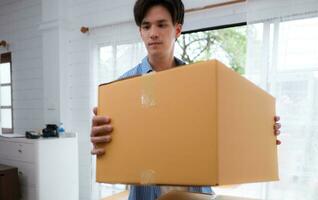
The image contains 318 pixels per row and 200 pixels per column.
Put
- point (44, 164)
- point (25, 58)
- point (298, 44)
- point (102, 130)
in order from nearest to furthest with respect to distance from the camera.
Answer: point (102, 130) < point (298, 44) < point (44, 164) < point (25, 58)

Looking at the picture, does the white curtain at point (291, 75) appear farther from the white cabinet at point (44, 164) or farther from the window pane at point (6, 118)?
the window pane at point (6, 118)

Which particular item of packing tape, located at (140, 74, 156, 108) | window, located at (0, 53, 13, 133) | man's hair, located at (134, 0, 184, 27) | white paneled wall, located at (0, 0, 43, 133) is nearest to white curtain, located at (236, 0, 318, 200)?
man's hair, located at (134, 0, 184, 27)

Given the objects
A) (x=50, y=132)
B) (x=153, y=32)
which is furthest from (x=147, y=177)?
(x=50, y=132)

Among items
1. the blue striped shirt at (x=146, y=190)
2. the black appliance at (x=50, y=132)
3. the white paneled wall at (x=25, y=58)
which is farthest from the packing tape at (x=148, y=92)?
the white paneled wall at (x=25, y=58)

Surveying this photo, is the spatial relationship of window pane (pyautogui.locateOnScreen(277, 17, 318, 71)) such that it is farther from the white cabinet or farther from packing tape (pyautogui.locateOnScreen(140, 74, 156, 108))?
the white cabinet

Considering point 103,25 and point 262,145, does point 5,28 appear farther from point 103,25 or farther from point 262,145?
point 262,145

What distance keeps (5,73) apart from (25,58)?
21.6 inches

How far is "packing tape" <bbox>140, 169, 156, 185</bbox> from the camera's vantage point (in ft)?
1.89

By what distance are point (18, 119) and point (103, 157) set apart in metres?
3.48

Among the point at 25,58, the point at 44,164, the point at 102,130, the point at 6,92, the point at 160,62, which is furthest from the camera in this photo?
the point at 6,92

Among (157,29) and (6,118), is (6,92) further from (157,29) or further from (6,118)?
(157,29)

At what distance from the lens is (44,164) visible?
2.49 meters

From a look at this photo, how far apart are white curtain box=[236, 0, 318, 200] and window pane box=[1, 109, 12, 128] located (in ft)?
11.0

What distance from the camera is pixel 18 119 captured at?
366 centimetres
